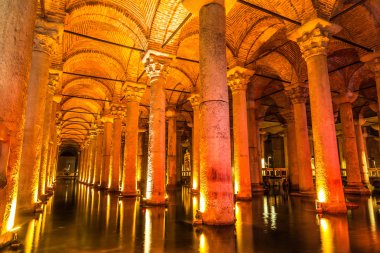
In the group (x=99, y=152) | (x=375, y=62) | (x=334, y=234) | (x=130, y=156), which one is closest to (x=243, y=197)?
(x=130, y=156)

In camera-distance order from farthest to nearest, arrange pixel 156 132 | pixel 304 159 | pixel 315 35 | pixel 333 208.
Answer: pixel 304 159 < pixel 156 132 < pixel 315 35 < pixel 333 208

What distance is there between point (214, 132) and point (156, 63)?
16.8 ft

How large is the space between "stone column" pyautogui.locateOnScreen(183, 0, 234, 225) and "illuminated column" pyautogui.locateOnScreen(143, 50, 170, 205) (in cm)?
363

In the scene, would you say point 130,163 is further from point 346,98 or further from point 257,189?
point 346,98

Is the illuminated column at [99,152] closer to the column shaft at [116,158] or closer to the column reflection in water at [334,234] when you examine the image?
the column shaft at [116,158]

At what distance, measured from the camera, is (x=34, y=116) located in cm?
733

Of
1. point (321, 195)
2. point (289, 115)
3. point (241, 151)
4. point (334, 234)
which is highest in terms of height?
point (289, 115)

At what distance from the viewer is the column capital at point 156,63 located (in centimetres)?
956

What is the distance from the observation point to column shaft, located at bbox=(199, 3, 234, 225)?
531cm

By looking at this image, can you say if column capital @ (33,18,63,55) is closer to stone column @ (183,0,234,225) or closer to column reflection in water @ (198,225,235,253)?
stone column @ (183,0,234,225)

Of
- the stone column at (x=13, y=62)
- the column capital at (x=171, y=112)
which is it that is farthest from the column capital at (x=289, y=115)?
the stone column at (x=13, y=62)

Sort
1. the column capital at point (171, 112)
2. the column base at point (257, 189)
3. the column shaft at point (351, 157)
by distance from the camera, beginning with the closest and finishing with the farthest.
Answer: the column shaft at point (351, 157)
the column base at point (257, 189)
the column capital at point (171, 112)

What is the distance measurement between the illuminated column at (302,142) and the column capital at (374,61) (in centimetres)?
308

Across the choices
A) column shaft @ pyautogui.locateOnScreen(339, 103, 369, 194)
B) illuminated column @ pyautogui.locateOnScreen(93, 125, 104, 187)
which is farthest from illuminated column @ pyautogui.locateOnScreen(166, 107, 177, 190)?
column shaft @ pyautogui.locateOnScreen(339, 103, 369, 194)
